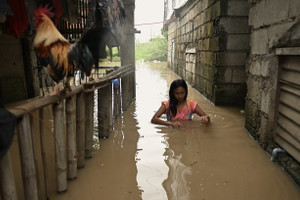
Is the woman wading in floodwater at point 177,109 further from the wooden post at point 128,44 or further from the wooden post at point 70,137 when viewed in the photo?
the wooden post at point 70,137

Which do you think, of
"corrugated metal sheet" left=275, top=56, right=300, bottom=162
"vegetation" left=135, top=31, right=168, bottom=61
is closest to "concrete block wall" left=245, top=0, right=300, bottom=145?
"corrugated metal sheet" left=275, top=56, right=300, bottom=162

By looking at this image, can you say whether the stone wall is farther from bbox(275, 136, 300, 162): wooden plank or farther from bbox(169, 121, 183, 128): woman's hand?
bbox(275, 136, 300, 162): wooden plank

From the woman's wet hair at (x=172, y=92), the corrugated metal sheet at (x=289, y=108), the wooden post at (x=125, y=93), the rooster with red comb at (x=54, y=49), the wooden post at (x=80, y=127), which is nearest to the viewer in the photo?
the rooster with red comb at (x=54, y=49)

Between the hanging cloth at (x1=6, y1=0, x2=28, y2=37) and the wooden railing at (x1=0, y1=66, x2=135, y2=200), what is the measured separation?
1.36m

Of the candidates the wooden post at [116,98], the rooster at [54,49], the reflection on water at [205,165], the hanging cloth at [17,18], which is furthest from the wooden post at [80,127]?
the wooden post at [116,98]

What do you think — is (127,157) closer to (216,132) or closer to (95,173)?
(95,173)

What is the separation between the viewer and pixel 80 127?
3064 mm

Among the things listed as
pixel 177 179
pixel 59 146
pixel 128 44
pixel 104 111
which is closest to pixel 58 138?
pixel 59 146

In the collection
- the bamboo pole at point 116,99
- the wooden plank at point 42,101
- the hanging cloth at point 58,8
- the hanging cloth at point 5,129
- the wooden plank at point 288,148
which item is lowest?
the wooden plank at point 288,148

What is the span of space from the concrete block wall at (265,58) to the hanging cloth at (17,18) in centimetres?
352

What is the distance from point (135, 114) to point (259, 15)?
3.41m

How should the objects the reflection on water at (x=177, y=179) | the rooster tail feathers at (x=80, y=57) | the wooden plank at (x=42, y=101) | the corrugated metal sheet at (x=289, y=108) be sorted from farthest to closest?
the corrugated metal sheet at (x=289, y=108) → the reflection on water at (x=177, y=179) → the rooster tail feathers at (x=80, y=57) → the wooden plank at (x=42, y=101)

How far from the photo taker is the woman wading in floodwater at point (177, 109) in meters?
4.43

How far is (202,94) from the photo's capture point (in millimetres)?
8273
